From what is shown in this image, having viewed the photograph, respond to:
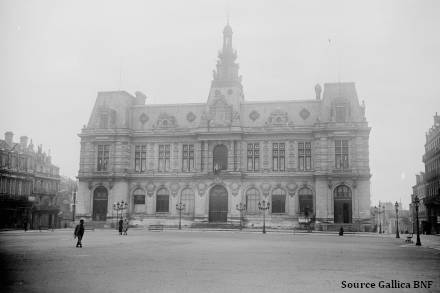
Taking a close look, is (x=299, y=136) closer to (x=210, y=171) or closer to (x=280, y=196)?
(x=280, y=196)

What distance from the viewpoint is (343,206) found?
5403 centimetres

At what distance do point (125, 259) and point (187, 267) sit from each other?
12.7 feet

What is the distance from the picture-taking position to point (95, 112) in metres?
63.7

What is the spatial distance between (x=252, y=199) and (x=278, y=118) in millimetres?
10774

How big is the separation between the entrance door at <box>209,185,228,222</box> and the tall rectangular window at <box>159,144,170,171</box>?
297 inches

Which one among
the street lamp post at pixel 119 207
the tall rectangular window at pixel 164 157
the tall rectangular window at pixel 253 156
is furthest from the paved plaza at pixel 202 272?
the tall rectangular window at pixel 164 157

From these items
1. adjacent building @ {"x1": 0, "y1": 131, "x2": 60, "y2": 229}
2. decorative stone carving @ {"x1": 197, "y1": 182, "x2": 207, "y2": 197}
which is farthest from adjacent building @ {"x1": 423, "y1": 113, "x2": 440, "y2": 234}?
adjacent building @ {"x1": 0, "y1": 131, "x2": 60, "y2": 229}

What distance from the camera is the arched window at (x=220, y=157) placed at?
57.8 m

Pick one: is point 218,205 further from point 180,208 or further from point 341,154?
point 341,154

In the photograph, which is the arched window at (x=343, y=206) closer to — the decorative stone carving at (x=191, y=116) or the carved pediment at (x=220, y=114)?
the carved pediment at (x=220, y=114)

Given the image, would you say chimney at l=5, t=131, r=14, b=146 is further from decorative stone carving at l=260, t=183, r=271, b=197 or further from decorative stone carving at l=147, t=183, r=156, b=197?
decorative stone carving at l=260, t=183, r=271, b=197

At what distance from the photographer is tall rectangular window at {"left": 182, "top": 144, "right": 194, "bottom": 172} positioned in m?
59.5

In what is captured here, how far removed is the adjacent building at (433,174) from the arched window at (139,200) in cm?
3752

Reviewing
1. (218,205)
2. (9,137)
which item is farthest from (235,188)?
(9,137)
